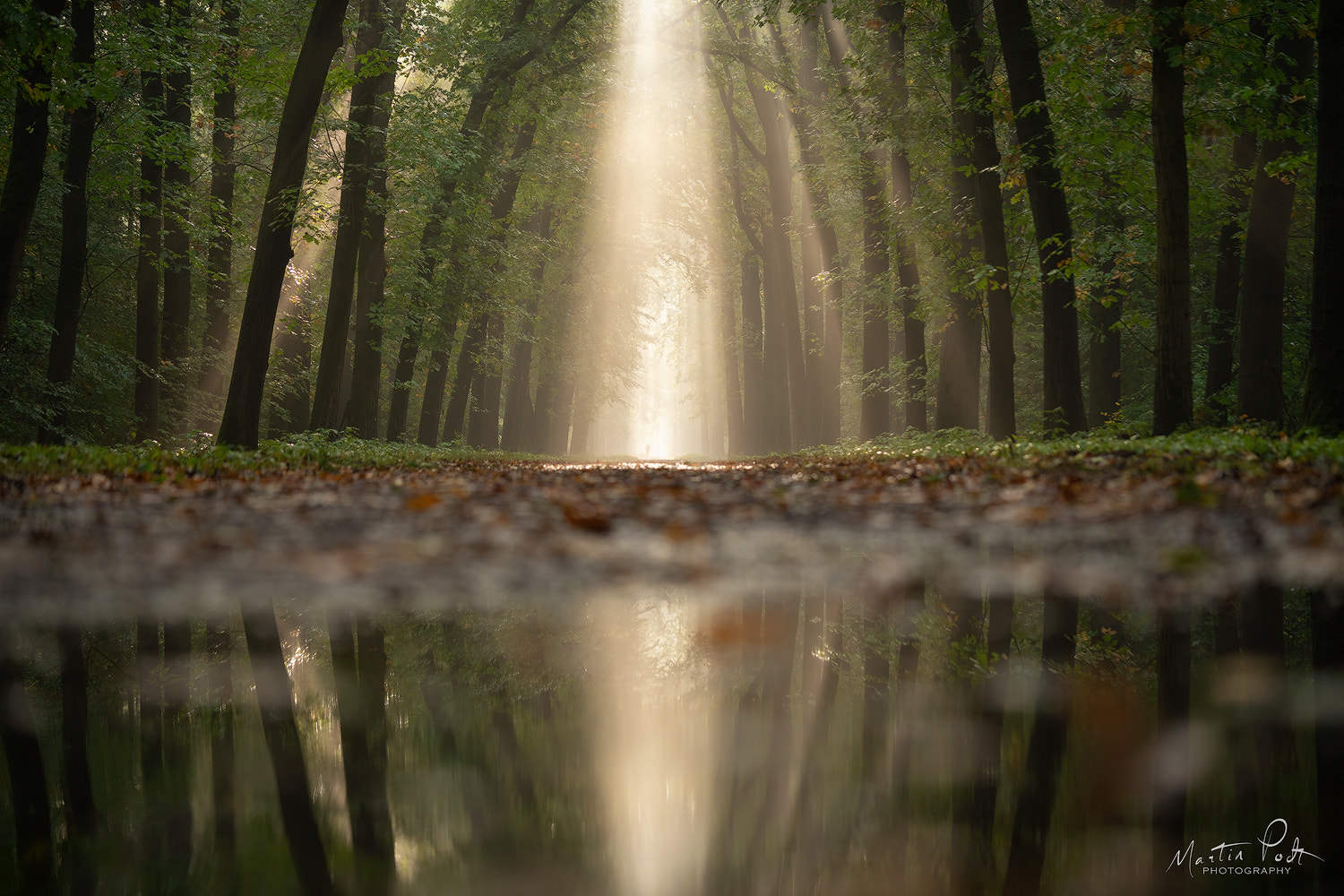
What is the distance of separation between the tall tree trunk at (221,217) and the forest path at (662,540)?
14.8 metres

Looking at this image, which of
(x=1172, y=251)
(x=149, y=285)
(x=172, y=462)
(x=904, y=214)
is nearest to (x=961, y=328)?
(x=904, y=214)

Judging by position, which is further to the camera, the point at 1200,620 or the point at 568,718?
the point at 1200,620

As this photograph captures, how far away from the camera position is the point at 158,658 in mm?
2529

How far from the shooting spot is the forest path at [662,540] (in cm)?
324

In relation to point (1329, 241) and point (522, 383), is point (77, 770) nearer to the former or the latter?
point (1329, 241)

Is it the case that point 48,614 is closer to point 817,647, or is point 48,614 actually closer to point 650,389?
point 817,647

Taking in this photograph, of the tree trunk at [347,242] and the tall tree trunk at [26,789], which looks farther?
the tree trunk at [347,242]

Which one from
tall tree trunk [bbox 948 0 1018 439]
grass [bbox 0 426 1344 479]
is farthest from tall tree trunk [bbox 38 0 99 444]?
tall tree trunk [bbox 948 0 1018 439]

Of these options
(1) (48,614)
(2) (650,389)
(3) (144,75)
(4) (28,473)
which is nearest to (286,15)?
(3) (144,75)

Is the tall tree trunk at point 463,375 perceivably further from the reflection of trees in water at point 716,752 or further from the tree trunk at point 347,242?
the reflection of trees in water at point 716,752

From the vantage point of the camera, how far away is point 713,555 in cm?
405

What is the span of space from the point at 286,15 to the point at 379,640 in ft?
63.5

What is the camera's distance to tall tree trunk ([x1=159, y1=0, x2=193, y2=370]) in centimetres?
1678

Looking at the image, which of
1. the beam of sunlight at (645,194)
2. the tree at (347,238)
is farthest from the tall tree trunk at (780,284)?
the tree at (347,238)
